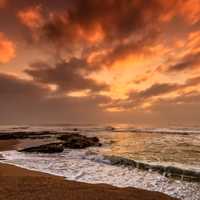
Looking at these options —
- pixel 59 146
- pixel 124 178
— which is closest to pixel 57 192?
pixel 124 178

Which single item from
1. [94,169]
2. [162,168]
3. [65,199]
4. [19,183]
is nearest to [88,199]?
[65,199]

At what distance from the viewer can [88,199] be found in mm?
7148

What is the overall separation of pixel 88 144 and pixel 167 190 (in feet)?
57.4

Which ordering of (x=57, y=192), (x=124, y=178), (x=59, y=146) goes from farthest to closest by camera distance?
(x=59, y=146)
(x=124, y=178)
(x=57, y=192)

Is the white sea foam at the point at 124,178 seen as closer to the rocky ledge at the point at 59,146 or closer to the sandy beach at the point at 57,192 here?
the sandy beach at the point at 57,192

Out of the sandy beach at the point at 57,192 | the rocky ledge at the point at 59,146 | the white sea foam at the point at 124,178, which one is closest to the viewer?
the sandy beach at the point at 57,192

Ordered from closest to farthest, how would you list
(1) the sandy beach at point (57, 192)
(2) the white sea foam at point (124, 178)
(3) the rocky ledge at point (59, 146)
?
(1) the sandy beach at point (57, 192), (2) the white sea foam at point (124, 178), (3) the rocky ledge at point (59, 146)

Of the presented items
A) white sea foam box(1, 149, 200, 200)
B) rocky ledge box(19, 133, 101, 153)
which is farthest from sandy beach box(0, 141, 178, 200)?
rocky ledge box(19, 133, 101, 153)

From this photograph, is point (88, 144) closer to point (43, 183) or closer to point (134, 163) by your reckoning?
point (134, 163)

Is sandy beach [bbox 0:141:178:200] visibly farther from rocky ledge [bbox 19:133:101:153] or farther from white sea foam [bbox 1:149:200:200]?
rocky ledge [bbox 19:133:101:153]

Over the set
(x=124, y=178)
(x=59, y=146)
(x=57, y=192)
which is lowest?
(x=124, y=178)

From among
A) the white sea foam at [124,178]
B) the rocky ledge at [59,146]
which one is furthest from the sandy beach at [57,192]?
the rocky ledge at [59,146]

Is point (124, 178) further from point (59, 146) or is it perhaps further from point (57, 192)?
point (59, 146)

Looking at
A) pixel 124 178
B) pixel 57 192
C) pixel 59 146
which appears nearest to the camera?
pixel 57 192
